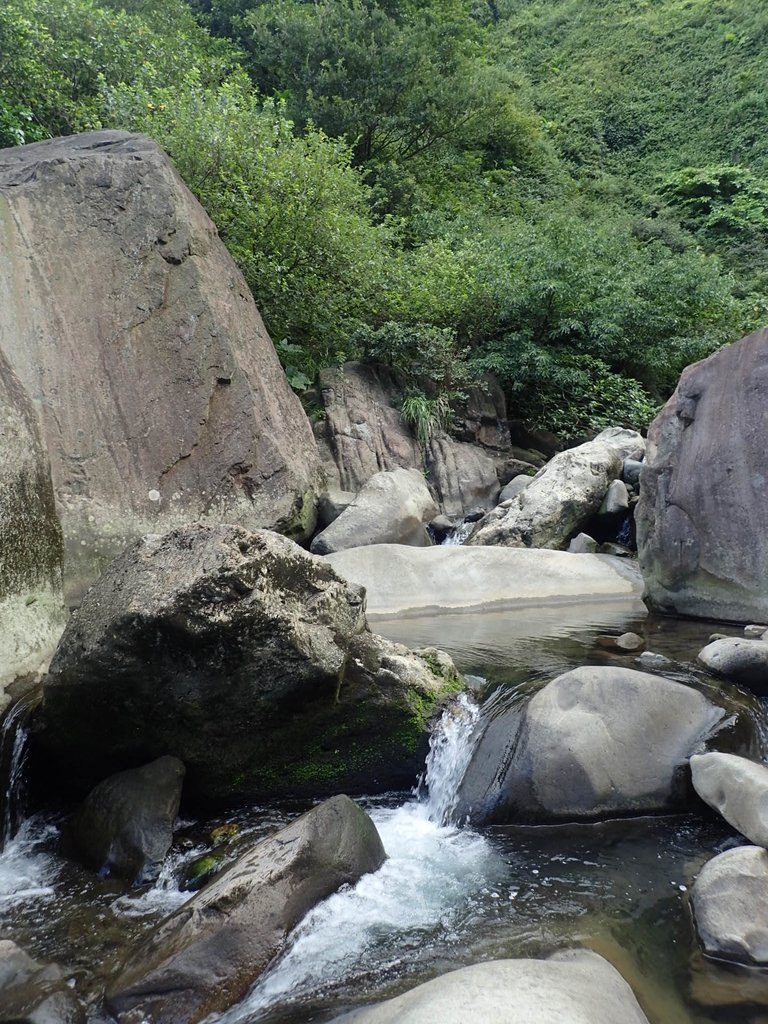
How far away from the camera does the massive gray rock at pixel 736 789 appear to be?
3.25 meters

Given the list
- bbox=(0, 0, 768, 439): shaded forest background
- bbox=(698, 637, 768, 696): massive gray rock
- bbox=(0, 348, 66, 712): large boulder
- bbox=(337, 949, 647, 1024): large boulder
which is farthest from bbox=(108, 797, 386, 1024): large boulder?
bbox=(0, 0, 768, 439): shaded forest background

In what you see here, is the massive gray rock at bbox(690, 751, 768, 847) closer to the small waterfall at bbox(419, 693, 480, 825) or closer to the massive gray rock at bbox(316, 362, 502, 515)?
the small waterfall at bbox(419, 693, 480, 825)

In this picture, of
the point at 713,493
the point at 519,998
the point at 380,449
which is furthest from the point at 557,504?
the point at 519,998

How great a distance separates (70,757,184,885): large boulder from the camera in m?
3.55

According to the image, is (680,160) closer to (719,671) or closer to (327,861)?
(719,671)

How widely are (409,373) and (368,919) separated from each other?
11.5 metres

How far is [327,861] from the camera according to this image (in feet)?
10.8

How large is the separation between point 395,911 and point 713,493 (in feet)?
16.8

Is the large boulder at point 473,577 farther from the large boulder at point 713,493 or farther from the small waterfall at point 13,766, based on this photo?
the small waterfall at point 13,766

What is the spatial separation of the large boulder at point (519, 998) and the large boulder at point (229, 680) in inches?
66.5

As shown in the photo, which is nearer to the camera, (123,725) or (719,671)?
(123,725)

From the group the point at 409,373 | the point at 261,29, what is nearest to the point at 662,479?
the point at 409,373

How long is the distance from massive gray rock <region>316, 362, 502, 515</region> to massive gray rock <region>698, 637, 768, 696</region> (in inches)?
292

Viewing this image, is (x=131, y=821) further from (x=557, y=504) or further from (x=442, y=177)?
(x=442, y=177)
